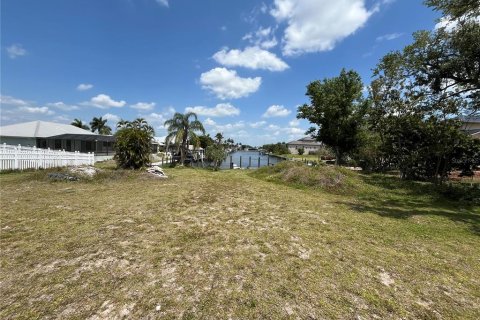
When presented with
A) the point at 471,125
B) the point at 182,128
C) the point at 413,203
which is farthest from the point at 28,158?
the point at 471,125

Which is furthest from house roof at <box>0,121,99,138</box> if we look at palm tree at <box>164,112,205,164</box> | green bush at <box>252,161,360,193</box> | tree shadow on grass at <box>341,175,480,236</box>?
tree shadow on grass at <box>341,175,480,236</box>

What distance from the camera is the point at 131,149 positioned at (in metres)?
13.0

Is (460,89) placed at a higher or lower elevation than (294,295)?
higher

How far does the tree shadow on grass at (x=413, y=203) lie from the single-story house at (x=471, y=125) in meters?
4.97

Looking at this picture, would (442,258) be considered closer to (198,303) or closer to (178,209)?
(198,303)

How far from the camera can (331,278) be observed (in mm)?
3027

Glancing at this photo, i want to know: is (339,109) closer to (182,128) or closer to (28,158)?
(182,128)

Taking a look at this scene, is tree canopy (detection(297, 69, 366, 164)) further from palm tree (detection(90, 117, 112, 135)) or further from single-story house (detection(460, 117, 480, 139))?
palm tree (detection(90, 117, 112, 135))

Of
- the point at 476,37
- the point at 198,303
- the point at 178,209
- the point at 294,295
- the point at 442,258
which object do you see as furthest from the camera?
the point at 476,37

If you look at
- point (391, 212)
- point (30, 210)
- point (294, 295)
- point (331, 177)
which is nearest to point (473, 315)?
point (294, 295)

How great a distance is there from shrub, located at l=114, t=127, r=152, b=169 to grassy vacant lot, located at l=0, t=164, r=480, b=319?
6.35 metres

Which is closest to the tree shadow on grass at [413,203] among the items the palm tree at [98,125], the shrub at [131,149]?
the shrub at [131,149]

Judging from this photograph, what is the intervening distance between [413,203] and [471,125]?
30184 millimetres

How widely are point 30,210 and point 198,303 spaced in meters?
5.22
